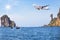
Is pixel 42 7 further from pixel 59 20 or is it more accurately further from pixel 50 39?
pixel 59 20

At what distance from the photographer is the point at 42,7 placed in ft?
42.7

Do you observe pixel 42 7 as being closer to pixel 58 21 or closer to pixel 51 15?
pixel 51 15

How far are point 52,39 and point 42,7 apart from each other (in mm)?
4577

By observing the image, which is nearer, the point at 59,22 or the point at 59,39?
the point at 59,39

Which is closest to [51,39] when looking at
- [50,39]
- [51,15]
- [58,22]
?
[50,39]

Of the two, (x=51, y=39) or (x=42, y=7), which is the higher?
(x=42, y=7)

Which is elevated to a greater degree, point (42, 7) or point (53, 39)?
point (42, 7)

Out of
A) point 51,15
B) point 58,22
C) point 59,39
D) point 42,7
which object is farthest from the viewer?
point 58,22

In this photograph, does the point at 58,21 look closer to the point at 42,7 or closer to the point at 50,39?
the point at 50,39

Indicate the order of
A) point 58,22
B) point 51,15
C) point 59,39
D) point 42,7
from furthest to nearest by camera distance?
1. point 58,22
2. point 59,39
3. point 51,15
4. point 42,7

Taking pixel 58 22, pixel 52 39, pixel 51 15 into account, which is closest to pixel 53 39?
pixel 52 39

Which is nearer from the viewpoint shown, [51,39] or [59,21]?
[51,39]

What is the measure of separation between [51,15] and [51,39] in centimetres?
215

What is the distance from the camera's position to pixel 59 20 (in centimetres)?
2184
